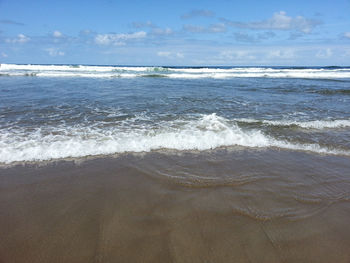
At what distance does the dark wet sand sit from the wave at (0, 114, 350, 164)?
50 centimetres

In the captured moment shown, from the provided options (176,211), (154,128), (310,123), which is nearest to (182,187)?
(176,211)

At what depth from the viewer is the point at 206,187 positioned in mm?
3080

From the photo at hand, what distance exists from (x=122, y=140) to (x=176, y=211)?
2676 millimetres

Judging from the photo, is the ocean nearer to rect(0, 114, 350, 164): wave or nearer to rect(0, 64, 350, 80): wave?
rect(0, 114, 350, 164): wave

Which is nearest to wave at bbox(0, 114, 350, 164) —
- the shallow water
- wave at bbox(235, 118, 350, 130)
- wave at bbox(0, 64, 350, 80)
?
the shallow water

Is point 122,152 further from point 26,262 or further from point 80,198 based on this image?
point 26,262

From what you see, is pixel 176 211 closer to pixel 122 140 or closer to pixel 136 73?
pixel 122 140

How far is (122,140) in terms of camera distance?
187 inches

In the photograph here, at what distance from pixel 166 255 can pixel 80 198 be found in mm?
1572

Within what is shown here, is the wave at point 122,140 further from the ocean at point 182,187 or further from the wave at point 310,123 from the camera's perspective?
the wave at point 310,123

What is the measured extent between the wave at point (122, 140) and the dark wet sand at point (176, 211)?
0.50m

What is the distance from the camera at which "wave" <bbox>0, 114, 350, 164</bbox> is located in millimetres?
4121

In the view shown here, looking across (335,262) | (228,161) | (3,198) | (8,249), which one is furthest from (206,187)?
(3,198)

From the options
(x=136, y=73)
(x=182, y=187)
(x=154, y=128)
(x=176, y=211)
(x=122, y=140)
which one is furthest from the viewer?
(x=136, y=73)
